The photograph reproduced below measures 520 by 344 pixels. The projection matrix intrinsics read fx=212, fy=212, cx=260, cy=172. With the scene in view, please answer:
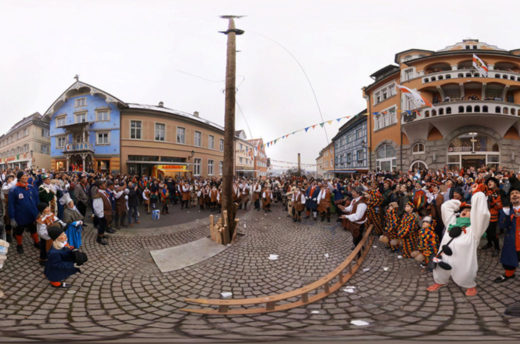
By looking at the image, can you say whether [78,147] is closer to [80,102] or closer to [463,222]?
[80,102]

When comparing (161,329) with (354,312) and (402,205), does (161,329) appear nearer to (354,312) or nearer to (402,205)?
(354,312)

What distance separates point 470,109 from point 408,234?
1738 centimetres

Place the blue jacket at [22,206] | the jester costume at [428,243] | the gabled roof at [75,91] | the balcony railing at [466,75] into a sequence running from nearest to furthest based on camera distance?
the jester costume at [428,243] → the blue jacket at [22,206] → the balcony railing at [466,75] → the gabled roof at [75,91]

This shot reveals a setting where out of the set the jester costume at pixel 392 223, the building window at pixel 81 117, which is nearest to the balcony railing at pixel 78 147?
the building window at pixel 81 117

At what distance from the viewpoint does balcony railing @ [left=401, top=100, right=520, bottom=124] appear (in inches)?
610

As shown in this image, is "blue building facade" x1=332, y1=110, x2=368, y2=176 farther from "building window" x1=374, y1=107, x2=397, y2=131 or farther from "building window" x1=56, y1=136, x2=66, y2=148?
"building window" x1=56, y1=136, x2=66, y2=148

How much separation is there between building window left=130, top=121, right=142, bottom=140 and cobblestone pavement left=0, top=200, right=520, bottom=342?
19547 millimetres

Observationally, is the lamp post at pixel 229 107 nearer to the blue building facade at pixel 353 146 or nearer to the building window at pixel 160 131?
the blue building facade at pixel 353 146

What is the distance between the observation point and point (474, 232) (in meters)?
3.98

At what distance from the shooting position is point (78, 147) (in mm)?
22438

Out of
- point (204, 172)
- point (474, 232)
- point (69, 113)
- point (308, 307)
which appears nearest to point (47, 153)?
point (69, 113)

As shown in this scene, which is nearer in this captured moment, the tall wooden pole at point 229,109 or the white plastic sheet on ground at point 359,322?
the white plastic sheet on ground at point 359,322

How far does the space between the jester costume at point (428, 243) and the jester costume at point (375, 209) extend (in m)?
2.03

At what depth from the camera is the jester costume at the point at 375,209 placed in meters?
6.74
